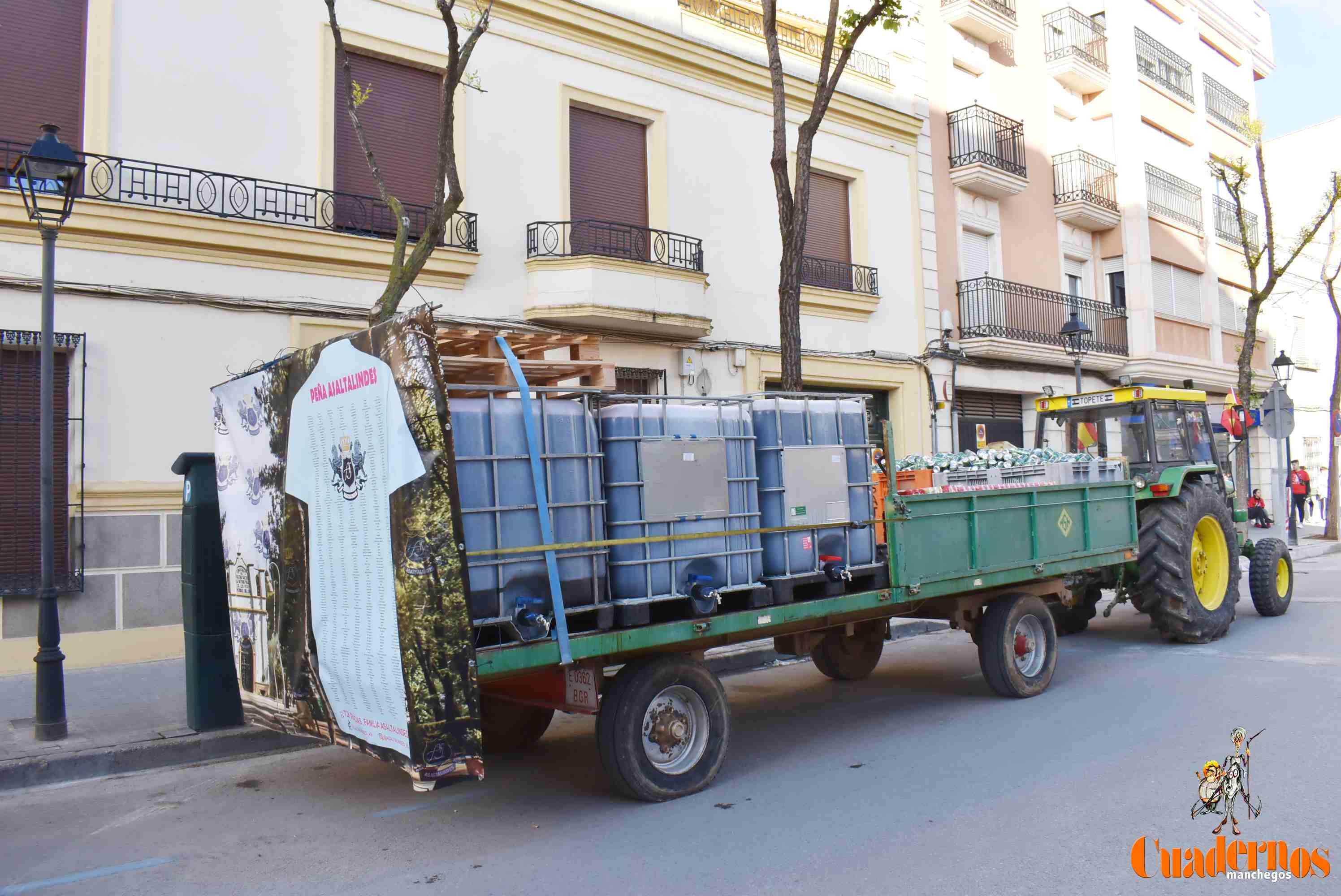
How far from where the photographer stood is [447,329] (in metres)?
5.27

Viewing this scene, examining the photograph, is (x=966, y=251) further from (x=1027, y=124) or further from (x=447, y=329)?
(x=447, y=329)

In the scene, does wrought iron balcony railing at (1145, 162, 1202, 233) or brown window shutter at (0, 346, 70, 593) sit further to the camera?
wrought iron balcony railing at (1145, 162, 1202, 233)

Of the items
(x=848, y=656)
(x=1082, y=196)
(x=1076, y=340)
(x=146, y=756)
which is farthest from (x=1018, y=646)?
(x=1082, y=196)

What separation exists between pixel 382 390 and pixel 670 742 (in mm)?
2531

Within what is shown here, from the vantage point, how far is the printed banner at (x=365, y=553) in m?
4.22

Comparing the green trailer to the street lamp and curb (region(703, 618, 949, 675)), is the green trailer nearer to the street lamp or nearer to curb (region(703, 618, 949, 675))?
curb (region(703, 618, 949, 675))

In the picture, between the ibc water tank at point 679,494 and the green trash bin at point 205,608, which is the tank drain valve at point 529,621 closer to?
the ibc water tank at point 679,494

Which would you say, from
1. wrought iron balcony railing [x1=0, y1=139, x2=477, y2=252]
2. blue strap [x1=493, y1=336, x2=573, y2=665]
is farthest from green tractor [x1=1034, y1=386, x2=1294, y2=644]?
wrought iron balcony railing [x1=0, y1=139, x2=477, y2=252]

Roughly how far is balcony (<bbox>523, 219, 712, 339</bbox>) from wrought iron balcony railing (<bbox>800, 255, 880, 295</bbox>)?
8.43 feet

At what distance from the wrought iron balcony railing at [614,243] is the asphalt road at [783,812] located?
21.6 feet

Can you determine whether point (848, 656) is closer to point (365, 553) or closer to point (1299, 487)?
point (365, 553)

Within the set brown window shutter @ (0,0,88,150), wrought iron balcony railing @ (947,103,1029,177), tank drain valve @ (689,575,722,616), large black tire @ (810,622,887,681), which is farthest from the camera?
wrought iron balcony railing @ (947,103,1029,177)

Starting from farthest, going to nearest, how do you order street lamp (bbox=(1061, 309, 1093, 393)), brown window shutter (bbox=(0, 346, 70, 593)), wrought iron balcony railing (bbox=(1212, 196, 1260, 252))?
wrought iron balcony railing (bbox=(1212, 196, 1260, 252))
street lamp (bbox=(1061, 309, 1093, 393))
brown window shutter (bbox=(0, 346, 70, 593))

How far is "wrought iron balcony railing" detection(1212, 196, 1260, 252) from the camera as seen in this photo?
24544 mm
